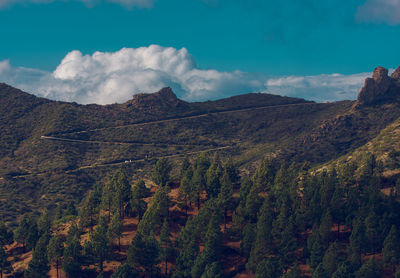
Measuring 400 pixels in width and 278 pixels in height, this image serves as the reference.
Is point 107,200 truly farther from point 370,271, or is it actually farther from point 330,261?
point 370,271

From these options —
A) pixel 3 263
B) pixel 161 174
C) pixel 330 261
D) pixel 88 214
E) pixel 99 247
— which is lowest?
pixel 330 261

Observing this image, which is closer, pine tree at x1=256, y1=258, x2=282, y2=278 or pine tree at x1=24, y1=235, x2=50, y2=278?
pine tree at x1=256, y1=258, x2=282, y2=278

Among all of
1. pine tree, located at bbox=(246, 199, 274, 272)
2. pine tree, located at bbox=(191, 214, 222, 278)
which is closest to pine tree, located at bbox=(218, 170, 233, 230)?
pine tree, located at bbox=(191, 214, 222, 278)

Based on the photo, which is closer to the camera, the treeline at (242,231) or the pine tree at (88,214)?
the treeline at (242,231)

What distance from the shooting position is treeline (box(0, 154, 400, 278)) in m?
87.3

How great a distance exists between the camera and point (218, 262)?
87938 millimetres

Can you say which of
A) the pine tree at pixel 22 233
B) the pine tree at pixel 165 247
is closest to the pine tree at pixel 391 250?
the pine tree at pixel 165 247

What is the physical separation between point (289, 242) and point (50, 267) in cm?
5601

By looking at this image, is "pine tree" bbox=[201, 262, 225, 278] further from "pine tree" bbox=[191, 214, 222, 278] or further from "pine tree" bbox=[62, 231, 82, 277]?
"pine tree" bbox=[62, 231, 82, 277]

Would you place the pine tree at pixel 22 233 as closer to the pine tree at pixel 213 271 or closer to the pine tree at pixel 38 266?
the pine tree at pixel 38 266

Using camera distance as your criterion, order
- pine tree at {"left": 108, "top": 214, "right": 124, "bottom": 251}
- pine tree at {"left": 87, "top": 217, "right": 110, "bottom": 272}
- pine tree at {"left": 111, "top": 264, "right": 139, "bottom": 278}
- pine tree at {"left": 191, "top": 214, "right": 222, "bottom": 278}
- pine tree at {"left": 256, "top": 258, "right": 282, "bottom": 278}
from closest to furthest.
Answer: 1. pine tree at {"left": 256, "top": 258, "right": 282, "bottom": 278}
2. pine tree at {"left": 111, "top": 264, "right": 139, "bottom": 278}
3. pine tree at {"left": 191, "top": 214, "right": 222, "bottom": 278}
4. pine tree at {"left": 87, "top": 217, "right": 110, "bottom": 272}
5. pine tree at {"left": 108, "top": 214, "right": 124, "bottom": 251}

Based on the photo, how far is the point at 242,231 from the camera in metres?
98.4

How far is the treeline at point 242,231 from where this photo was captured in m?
87.3

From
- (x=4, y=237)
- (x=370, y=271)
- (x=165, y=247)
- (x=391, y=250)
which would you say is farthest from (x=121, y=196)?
(x=391, y=250)
